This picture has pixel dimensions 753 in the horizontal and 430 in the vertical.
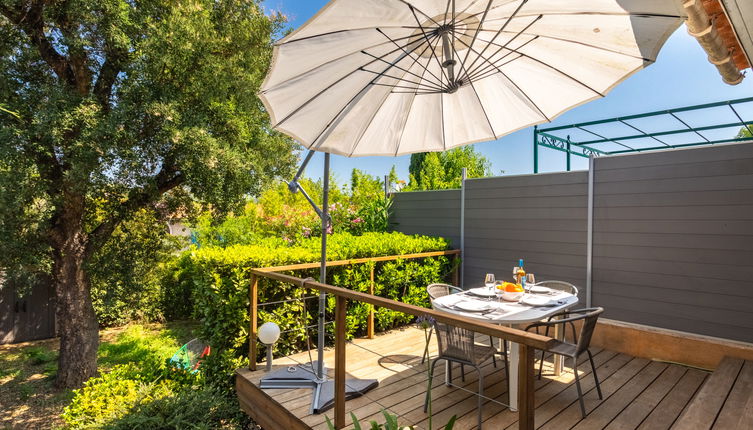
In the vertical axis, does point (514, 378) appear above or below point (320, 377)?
above

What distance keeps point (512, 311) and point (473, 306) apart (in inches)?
11.7

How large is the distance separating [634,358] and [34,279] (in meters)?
9.25

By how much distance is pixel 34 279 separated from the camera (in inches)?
267

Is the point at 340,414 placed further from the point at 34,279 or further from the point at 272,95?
the point at 34,279

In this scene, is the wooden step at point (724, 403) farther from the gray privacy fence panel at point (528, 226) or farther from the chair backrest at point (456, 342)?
the gray privacy fence panel at point (528, 226)

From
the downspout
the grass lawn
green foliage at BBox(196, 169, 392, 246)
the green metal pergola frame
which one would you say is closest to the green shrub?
the grass lawn

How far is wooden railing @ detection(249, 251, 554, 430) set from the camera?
160 centimetres

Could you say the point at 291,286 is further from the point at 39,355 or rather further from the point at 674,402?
the point at 39,355

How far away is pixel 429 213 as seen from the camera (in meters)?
6.71

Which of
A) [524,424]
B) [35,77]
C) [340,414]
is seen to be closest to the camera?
[524,424]

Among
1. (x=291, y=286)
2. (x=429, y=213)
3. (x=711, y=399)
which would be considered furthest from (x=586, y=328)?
(x=429, y=213)

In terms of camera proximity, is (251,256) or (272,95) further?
(251,256)

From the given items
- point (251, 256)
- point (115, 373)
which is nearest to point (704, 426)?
point (251, 256)

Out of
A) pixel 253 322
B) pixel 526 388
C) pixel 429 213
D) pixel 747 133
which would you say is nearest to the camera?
pixel 526 388
